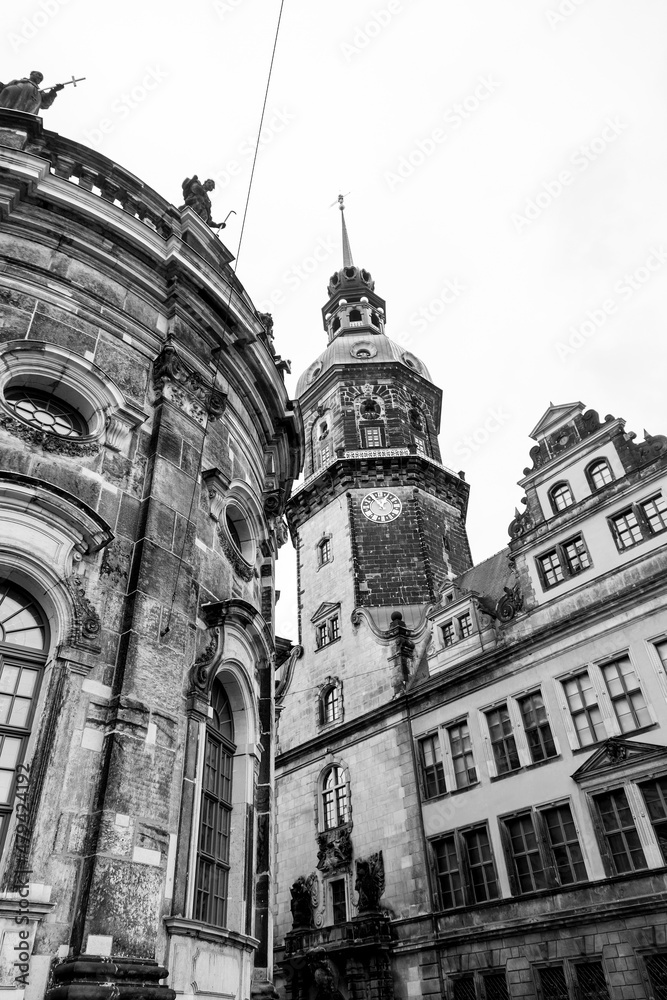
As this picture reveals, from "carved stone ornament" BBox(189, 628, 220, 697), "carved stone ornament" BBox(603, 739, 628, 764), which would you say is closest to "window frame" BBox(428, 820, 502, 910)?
"carved stone ornament" BBox(603, 739, 628, 764)

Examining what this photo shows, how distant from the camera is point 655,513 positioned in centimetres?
2170

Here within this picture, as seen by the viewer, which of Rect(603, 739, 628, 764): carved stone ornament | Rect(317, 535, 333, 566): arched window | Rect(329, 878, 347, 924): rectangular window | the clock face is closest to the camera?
Rect(603, 739, 628, 764): carved stone ornament

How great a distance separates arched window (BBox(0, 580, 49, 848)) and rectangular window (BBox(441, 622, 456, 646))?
64.1 ft

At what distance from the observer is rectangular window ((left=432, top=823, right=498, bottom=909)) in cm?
2208

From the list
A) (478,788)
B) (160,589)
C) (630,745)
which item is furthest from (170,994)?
(478,788)

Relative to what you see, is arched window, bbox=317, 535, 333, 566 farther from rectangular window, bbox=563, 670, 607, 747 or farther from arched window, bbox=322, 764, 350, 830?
rectangular window, bbox=563, 670, 607, 747

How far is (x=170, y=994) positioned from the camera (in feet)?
26.9

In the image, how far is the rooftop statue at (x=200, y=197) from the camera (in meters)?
17.1

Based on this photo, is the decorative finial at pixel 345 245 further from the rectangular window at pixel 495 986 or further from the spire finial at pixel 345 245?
the rectangular window at pixel 495 986

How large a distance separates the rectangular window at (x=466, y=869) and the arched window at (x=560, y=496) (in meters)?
10.4

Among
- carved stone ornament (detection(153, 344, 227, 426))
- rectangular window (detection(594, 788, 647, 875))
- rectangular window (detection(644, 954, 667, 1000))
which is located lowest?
rectangular window (detection(644, 954, 667, 1000))

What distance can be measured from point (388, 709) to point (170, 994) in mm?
19984

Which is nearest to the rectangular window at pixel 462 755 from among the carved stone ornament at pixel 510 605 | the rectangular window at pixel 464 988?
the carved stone ornament at pixel 510 605

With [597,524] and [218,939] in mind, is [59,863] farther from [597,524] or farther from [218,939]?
[597,524]
